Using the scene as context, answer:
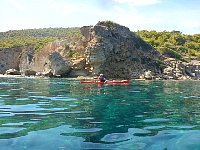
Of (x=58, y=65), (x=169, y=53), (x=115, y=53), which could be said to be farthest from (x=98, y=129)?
(x=169, y=53)

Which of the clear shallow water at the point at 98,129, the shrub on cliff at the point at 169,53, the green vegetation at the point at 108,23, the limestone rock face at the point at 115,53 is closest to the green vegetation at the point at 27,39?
the green vegetation at the point at 108,23

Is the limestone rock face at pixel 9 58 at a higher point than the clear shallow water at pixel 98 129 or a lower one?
higher

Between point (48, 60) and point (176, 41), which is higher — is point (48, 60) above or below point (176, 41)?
below

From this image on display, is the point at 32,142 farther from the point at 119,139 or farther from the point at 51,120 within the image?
the point at 51,120

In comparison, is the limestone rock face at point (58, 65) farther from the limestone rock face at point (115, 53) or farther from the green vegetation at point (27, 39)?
the green vegetation at point (27, 39)

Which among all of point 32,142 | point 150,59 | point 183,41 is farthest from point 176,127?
point 183,41

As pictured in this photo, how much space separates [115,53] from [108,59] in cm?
232

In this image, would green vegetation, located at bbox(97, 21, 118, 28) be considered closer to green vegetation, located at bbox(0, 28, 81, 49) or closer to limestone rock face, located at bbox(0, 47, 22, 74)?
green vegetation, located at bbox(0, 28, 81, 49)

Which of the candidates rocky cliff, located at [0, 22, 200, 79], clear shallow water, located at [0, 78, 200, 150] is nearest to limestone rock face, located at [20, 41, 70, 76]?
rocky cliff, located at [0, 22, 200, 79]

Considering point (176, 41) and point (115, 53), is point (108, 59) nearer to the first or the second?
point (115, 53)

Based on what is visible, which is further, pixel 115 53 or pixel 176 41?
pixel 176 41

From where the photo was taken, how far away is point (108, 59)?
2405 inches

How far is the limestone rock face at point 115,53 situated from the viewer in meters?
59.4

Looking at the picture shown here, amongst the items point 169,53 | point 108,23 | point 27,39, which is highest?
point 27,39
